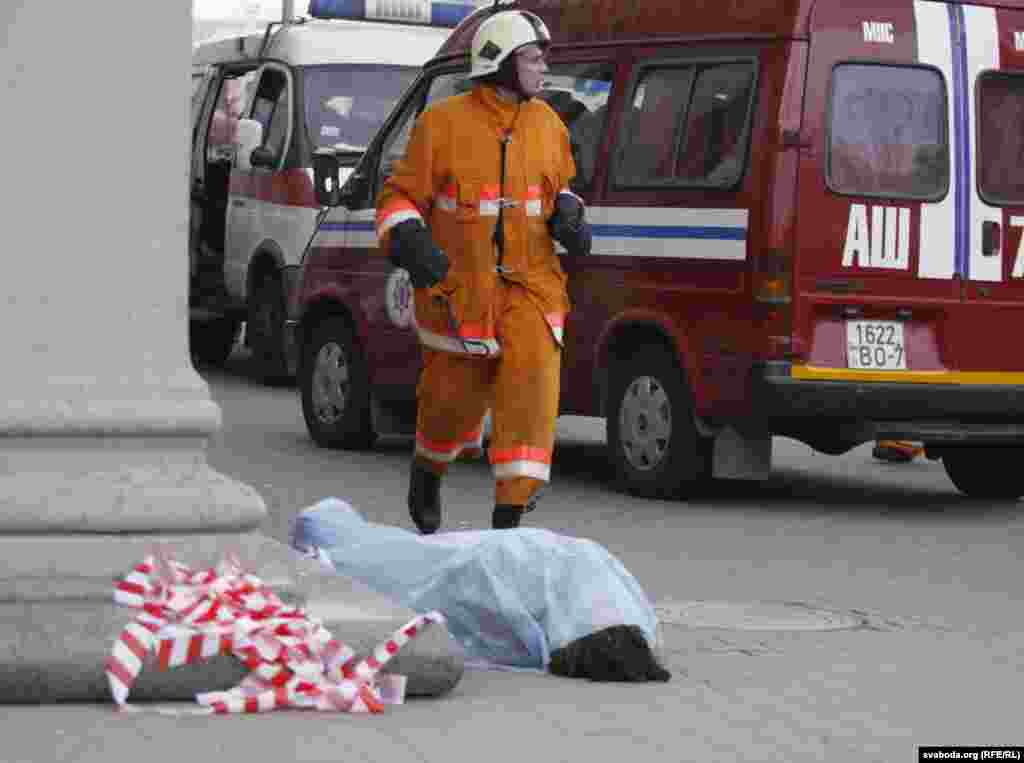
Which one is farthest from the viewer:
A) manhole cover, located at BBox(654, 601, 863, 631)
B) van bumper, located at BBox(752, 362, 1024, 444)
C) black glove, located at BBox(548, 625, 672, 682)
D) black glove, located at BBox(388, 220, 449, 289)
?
van bumper, located at BBox(752, 362, 1024, 444)

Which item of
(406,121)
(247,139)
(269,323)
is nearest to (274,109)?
(247,139)

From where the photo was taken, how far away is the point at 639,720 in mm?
7027

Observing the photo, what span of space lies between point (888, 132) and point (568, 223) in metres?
3.50

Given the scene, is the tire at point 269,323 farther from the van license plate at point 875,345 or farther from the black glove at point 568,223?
the black glove at point 568,223

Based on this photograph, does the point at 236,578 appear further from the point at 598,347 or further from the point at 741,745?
the point at 598,347

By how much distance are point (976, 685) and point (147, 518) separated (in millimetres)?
2249

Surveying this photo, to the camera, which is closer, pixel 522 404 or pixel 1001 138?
pixel 522 404

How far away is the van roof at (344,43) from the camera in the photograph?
20891 millimetres

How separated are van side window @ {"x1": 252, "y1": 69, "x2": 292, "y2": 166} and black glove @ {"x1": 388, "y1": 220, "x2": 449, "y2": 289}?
10967 mm

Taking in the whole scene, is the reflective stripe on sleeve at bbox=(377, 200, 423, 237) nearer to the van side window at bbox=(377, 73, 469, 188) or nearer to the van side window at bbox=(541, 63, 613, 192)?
the van side window at bbox=(541, 63, 613, 192)

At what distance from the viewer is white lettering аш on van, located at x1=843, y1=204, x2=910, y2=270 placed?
502 inches

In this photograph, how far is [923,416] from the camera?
42.5 feet

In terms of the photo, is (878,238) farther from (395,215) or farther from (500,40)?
(395,215)

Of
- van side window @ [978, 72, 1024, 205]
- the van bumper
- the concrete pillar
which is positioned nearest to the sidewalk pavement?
the concrete pillar
